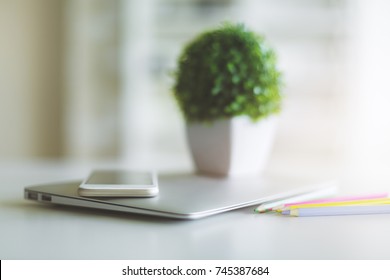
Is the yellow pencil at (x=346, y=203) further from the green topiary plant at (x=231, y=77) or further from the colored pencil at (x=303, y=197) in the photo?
the green topiary plant at (x=231, y=77)

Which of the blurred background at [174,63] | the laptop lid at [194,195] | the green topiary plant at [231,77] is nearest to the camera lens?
the laptop lid at [194,195]

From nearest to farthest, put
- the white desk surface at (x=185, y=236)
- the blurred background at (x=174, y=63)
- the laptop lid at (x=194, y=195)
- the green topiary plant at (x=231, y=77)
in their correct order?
the white desk surface at (x=185, y=236)
the laptop lid at (x=194, y=195)
the green topiary plant at (x=231, y=77)
the blurred background at (x=174, y=63)

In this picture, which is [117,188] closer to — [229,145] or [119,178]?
[119,178]

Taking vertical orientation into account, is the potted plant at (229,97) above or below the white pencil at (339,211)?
above

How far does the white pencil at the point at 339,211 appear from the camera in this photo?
53 centimetres

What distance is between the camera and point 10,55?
286 cm

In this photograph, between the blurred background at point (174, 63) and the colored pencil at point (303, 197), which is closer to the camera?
the colored pencil at point (303, 197)

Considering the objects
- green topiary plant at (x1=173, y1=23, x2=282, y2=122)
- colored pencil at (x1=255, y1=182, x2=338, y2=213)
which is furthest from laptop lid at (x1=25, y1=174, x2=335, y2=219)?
green topiary plant at (x1=173, y1=23, x2=282, y2=122)

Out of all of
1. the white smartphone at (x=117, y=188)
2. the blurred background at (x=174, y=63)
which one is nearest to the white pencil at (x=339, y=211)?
the white smartphone at (x=117, y=188)

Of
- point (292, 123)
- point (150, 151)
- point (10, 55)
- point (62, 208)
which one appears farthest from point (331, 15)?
point (62, 208)

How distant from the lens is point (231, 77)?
2.55 ft

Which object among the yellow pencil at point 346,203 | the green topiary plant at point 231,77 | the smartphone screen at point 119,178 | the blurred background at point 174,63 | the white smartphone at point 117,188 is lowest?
the yellow pencil at point 346,203

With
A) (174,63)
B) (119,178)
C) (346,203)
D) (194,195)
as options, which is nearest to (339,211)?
(346,203)
